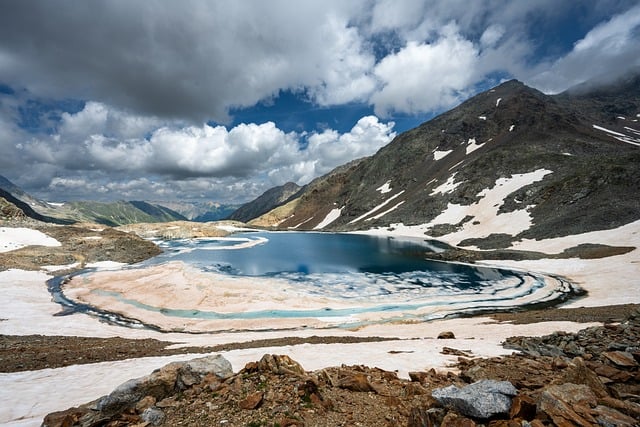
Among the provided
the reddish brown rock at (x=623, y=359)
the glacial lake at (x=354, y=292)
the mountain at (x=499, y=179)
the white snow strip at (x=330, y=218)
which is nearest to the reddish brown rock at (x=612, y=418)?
the reddish brown rock at (x=623, y=359)

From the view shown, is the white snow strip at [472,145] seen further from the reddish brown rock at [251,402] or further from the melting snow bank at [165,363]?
the reddish brown rock at [251,402]

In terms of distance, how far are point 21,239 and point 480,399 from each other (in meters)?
85.1

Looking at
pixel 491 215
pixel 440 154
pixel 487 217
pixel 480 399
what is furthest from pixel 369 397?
pixel 440 154

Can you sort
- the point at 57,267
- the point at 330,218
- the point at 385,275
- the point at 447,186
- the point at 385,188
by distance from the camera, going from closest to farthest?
the point at 385,275, the point at 57,267, the point at 447,186, the point at 385,188, the point at 330,218

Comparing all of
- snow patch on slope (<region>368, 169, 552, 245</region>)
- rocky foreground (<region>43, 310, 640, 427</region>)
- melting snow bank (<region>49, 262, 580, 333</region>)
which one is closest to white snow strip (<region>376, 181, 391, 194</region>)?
snow patch on slope (<region>368, 169, 552, 245</region>)

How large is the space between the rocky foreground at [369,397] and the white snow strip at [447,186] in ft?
378

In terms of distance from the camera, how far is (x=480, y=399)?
6211 millimetres

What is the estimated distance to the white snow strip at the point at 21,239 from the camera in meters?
58.1

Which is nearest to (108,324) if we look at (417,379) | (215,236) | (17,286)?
(17,286)

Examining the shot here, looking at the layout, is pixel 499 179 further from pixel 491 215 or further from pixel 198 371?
pixel 198 371

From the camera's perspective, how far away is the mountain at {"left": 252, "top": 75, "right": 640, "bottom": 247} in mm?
69375

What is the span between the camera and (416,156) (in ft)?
560

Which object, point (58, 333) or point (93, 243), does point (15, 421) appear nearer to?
point (58, 333)

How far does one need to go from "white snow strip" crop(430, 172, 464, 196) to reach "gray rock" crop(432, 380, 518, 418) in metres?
120
